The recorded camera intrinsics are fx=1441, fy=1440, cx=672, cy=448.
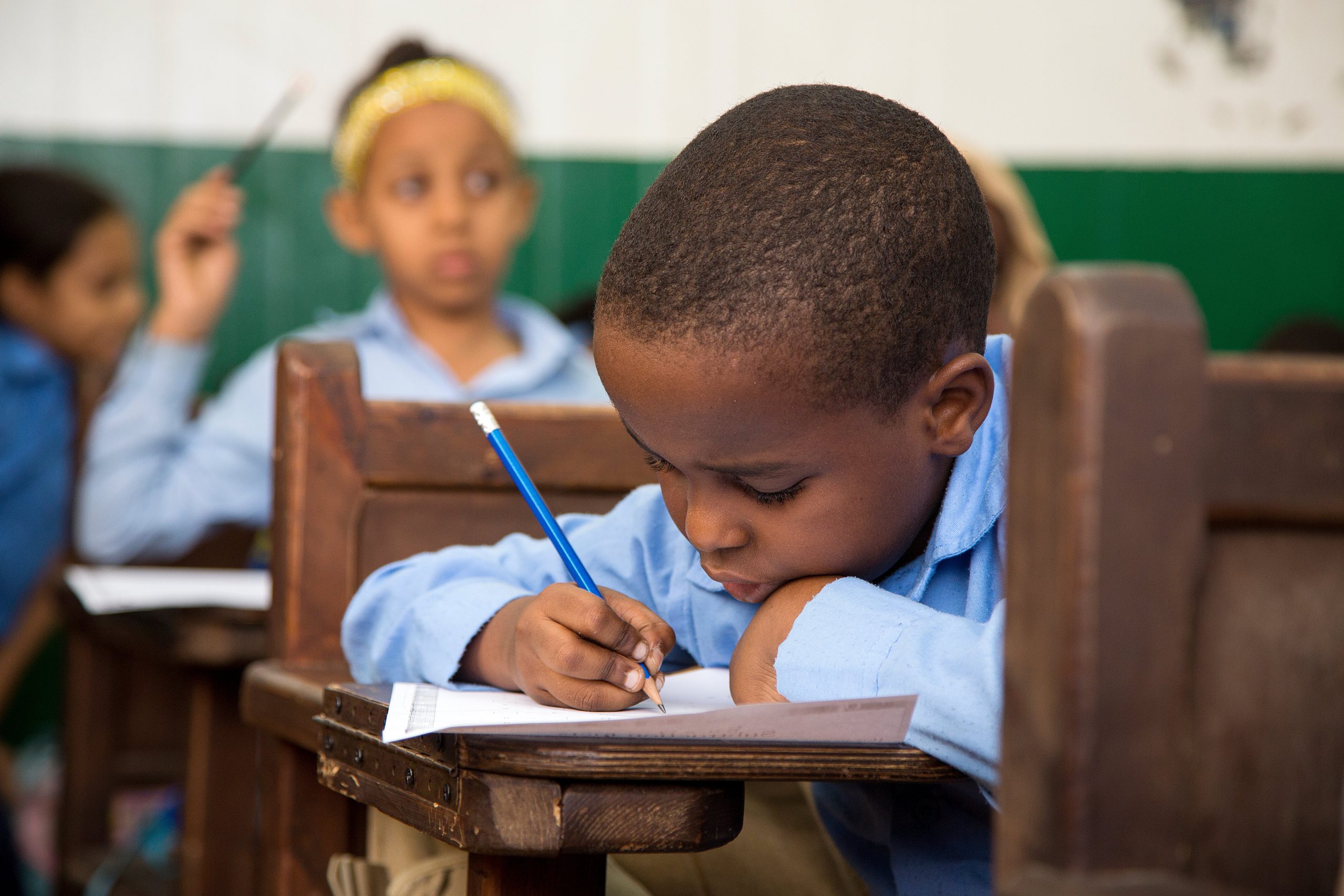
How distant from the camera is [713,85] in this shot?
3885mm

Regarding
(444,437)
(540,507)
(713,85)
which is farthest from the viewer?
(713,85)

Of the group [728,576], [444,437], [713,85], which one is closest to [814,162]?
[728,576]

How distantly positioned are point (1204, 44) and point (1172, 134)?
0.25m

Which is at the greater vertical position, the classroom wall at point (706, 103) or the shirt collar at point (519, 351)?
the classroom wall at point (706, 103)

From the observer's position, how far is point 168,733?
10.3ft

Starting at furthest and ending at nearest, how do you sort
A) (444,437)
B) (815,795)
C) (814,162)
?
(444,437) → (815,795) → (814,162)

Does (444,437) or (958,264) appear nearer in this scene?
(958,264)

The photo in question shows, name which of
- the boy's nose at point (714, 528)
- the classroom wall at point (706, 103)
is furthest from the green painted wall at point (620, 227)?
the boy's nose at point (714, 528)

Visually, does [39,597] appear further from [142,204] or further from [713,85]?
[713,85]

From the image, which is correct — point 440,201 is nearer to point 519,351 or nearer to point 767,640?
point 519,351

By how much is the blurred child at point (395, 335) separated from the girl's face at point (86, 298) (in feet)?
2.27

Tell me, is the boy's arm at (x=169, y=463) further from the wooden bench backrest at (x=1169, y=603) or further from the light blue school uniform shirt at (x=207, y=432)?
the wooden bench backrest at (x=1169, y=603)

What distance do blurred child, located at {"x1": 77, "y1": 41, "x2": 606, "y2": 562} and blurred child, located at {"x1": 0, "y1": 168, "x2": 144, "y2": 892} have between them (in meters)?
0.65

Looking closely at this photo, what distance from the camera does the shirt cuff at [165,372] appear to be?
2.80 m
